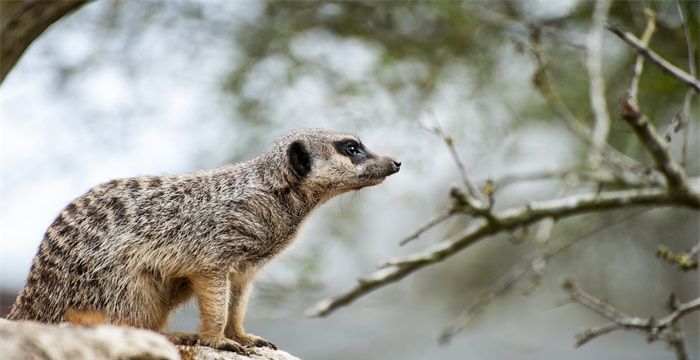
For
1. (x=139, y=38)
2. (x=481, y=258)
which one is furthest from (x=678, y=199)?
(x=139, y=38)

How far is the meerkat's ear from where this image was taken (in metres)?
4.67

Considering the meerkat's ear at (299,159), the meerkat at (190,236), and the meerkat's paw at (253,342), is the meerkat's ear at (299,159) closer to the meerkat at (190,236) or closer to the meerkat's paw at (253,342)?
the meerkat at (190,236)

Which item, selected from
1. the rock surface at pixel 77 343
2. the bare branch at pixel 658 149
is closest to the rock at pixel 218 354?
the rock surface at pixel 77 343

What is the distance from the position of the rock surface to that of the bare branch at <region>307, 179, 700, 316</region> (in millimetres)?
2507

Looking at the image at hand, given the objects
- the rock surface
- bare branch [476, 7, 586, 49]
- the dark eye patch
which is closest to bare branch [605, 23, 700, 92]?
the dark eye patch

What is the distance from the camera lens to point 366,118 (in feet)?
26.6

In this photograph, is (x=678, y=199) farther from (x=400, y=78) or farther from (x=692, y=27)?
(x=400, y=78)

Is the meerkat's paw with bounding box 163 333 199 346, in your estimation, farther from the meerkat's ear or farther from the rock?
the meerkat's ear

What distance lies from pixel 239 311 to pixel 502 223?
2.05 meters

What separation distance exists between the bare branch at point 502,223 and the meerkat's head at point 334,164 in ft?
2.83

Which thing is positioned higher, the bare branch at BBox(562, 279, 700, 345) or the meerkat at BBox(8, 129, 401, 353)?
the meerkat at BBox(8, 129, 401, 353)

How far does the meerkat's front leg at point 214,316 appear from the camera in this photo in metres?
3.99

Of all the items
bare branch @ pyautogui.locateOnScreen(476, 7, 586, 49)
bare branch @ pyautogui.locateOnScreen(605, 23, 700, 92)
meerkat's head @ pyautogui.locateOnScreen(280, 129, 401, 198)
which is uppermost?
bare branch @ pyautogui.locateOnScreen(476, 7, 586, 49)

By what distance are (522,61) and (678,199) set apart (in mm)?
4987
